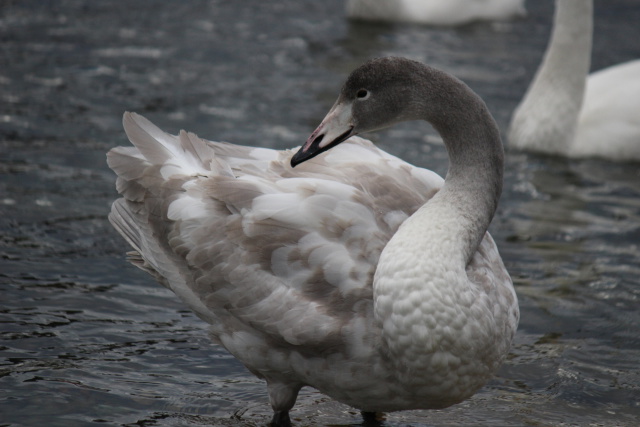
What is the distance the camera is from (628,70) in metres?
9.51

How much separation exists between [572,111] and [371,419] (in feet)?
16.0

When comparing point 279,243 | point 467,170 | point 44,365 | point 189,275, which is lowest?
point 44,365

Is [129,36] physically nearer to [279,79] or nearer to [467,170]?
[279,79]

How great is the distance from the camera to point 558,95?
9.14 m

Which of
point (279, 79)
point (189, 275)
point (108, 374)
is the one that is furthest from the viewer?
point (279, 79)

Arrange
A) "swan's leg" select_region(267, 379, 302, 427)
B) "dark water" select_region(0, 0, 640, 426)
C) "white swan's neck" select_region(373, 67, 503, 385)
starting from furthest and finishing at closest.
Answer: "dark water" select_region(0, 0, 640, 426), "swan's leg" select_region(267, 379, 302, 427), "white swan's neck" select_region(373, 67, 503, 385)

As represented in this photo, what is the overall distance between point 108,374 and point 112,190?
2.53m

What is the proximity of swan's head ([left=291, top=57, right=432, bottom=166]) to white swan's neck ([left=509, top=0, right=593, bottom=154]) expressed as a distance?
473cm

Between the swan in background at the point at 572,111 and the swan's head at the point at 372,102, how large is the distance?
15.6 ft

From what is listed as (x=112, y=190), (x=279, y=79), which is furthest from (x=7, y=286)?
(x=279, y=79)

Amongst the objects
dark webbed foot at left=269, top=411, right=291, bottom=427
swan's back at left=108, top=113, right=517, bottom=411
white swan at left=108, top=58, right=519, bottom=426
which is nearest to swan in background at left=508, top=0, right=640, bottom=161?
swan's back at left=108, top=113, right=517, bottom=411

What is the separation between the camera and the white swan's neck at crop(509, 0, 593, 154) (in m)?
9.03

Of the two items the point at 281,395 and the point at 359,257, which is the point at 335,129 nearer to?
the point at 359,257

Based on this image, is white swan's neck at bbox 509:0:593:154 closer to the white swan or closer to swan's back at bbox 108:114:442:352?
swan's back at bbox 108:114:442:352
